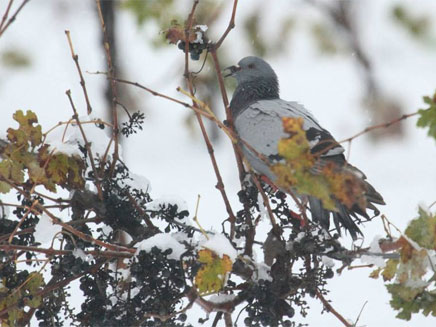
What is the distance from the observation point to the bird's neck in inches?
96.5

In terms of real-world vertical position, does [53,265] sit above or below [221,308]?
above

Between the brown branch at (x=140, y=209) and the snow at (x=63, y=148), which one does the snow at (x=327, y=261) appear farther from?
the snow at (x=63, y=148)

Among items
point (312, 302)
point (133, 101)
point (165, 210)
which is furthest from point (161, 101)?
point (165, 210)

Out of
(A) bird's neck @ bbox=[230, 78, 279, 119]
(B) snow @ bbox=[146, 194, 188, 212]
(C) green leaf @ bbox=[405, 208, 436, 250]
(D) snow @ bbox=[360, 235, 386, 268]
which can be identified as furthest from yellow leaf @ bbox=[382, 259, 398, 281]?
(A) bird's neck @ bbox=[230, 78, 279, 119]

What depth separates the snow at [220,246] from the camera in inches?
45.7

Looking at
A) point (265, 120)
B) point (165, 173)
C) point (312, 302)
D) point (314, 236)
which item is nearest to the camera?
point (314, 236)

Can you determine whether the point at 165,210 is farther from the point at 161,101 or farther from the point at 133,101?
the point at 161,101

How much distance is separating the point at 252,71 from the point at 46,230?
58.2 inches

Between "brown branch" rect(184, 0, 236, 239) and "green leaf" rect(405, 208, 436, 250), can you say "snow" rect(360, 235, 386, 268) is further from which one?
"brown branch" rect(184, 0, 236, 239)

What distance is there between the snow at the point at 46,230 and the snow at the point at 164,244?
0.17 metres

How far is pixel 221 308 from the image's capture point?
1181 millimetres

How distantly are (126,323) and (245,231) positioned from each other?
0.96 feet

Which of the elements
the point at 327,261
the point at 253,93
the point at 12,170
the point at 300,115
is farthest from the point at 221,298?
the point at 253,93

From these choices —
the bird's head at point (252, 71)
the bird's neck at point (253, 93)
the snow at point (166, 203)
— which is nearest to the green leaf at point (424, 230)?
the snow at point (166, 203)
